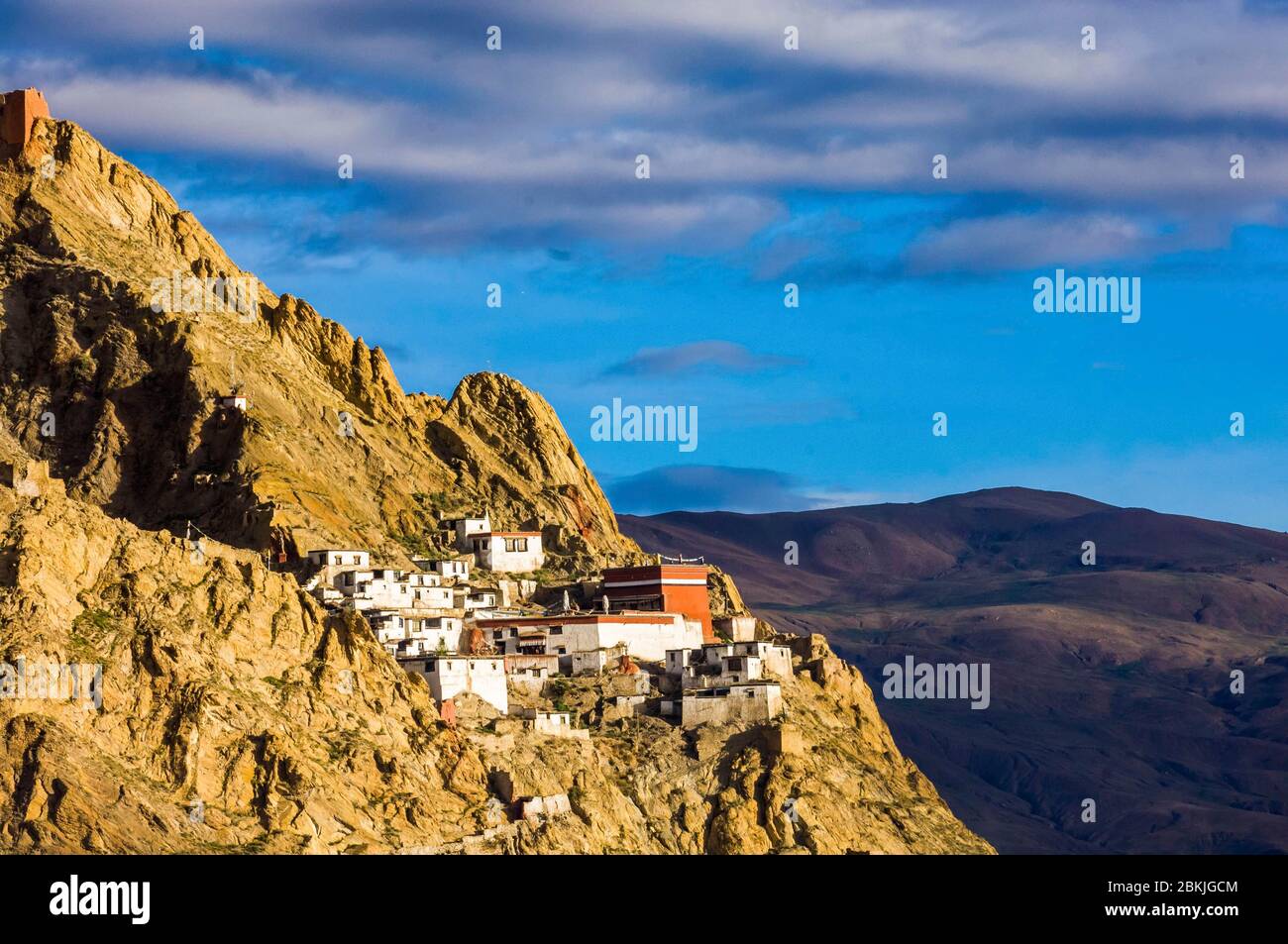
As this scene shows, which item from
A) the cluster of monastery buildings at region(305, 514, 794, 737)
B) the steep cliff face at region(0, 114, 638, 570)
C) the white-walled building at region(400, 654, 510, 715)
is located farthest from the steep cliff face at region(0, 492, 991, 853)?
the steep cliff face at region(0, 114, 638, 570)

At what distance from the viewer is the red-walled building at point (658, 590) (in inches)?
6029

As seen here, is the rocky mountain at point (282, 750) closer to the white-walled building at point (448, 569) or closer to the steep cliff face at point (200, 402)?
the white-walled building at point (448, 569)

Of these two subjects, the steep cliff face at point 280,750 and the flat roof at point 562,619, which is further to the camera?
the flat roof at point 562,619

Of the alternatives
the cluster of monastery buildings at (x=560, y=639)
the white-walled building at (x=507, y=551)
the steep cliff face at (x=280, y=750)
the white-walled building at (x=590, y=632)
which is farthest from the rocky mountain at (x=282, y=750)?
the white-walled building at (x=507, y=551)

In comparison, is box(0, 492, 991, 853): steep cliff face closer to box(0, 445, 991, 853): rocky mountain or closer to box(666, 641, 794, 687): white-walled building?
box(0, 445, 991, 853): rocky mountain

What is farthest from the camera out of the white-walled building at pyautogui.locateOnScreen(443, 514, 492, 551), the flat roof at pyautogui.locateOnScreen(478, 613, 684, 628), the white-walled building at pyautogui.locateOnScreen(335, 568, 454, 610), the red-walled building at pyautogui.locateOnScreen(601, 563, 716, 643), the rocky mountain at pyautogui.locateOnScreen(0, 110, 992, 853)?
the white-walled building at pyautogui.locateOnScreen(443, 514, 492, 551)

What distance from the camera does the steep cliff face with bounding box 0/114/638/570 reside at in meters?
153

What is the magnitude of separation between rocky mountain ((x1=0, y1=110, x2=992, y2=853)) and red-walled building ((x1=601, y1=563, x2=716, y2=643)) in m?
6.41

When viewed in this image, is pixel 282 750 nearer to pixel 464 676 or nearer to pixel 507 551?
pixel 464 676

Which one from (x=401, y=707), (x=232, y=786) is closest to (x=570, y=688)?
(x=401, y=707)

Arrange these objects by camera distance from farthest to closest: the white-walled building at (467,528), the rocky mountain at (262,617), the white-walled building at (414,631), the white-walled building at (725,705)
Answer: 1. the white-walled building at (467,528)
2. the white-walled building at (725,705)
3. the white-walled building at (414,631)
4. the rocky mountain at (262,617)

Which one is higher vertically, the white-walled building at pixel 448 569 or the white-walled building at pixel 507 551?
the white-walled building at pixel 507 551

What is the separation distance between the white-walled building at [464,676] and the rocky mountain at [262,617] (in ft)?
6.23

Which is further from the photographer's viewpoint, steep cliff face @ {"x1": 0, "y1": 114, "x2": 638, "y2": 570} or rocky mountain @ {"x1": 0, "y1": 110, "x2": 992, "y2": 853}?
steep cliff face @ {"x1": 0, "y1": 114, "x2": 638, "y2": 570}
